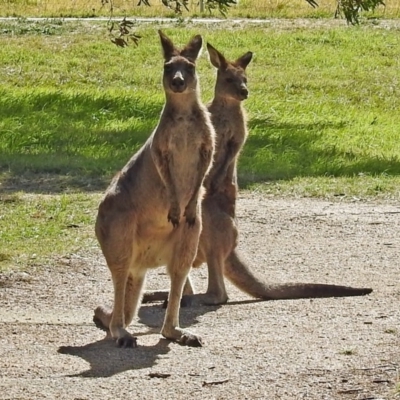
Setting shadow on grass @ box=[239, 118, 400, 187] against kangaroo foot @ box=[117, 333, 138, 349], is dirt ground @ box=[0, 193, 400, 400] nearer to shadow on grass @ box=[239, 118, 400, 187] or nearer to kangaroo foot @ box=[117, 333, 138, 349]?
kangaroo foot @ box=[117, 333, 138, 349]

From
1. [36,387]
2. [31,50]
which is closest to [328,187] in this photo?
[36,387]

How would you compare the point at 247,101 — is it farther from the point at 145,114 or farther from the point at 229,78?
the point at 229,78

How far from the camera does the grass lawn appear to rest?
33.2 ft

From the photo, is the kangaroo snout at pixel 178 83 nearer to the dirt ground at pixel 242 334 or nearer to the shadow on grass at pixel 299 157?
the dirt ground at pixel 242 334

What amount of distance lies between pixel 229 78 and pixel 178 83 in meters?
1.93

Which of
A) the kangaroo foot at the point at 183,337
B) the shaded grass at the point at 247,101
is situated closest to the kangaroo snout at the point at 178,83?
the kangaroo foot at the point at 183,337

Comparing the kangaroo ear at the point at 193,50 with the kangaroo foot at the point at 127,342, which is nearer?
the kangaroo foot at the point at 127,342

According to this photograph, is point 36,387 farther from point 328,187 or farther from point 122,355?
point 328,187

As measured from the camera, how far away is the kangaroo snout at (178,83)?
5926 millimetres

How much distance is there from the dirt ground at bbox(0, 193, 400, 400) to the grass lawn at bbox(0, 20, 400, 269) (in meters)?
0.93

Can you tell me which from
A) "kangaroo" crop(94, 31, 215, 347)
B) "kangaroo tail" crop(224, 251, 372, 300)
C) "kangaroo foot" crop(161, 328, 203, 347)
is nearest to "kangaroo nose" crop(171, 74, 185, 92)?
"kangaroo" crop(94, 31, 215, 347)

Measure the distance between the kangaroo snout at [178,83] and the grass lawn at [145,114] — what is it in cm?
235

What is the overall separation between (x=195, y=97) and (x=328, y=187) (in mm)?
4605

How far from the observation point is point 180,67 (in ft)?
19.7
